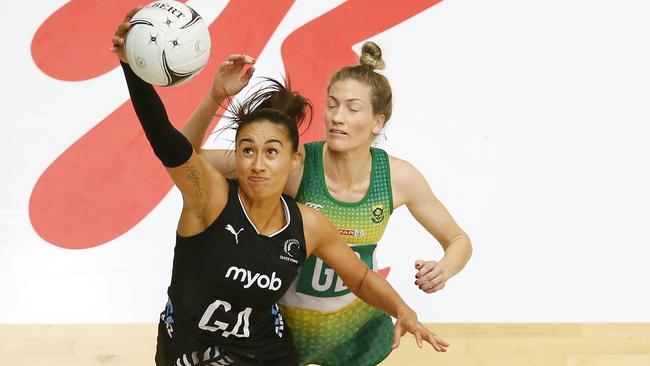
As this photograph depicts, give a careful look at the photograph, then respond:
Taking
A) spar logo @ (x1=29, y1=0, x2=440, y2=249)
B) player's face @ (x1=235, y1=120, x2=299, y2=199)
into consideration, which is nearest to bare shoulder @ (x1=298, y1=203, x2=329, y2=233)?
player's face @ (x1=235, y1=120, x2=299, y2=199)

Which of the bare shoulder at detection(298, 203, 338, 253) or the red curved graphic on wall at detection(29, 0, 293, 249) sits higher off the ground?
the red curved graphic on wall at detection(29, 0, 293, 249)

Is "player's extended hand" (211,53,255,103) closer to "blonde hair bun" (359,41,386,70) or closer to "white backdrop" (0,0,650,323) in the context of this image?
"blonde hair bun" (359,41,386,70)

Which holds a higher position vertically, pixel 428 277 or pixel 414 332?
pixel 428 277

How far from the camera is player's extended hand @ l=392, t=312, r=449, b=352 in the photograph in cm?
291

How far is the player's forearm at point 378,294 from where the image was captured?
3.08 m

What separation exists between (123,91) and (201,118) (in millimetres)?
1604

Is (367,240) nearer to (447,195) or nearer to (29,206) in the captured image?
(447,195)

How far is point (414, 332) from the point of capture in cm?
295

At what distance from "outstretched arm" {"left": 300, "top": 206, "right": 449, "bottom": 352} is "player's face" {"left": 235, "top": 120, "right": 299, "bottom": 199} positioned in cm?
18

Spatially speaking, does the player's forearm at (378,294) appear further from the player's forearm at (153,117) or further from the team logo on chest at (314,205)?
the player's forearm at (153,117)

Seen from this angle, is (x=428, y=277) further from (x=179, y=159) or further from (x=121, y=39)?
(x=121, y=39)

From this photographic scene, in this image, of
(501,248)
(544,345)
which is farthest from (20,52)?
(544,345)

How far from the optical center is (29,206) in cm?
435

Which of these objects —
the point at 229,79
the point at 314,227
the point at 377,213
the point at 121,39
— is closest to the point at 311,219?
the point at 314,227
